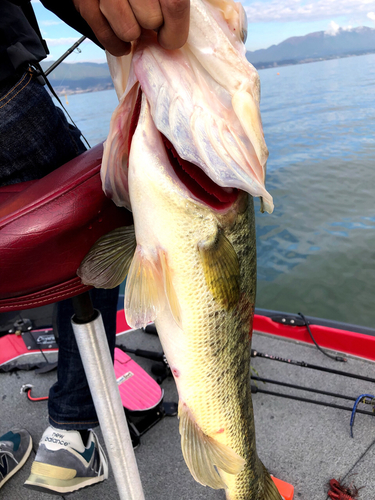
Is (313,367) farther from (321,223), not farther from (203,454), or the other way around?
(321,223)

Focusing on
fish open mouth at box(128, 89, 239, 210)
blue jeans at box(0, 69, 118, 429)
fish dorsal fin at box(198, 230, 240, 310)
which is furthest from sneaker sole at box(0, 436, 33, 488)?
fish open mouth at box(128, 89, 239, 210)

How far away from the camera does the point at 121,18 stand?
27.3 inches

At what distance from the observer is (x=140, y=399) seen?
226cm

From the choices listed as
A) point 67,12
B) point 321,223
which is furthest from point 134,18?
point 321,223

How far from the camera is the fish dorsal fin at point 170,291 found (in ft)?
3.06

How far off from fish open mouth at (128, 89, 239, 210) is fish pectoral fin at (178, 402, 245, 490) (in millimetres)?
668

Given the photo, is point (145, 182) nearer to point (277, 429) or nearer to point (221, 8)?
point (221, 8)

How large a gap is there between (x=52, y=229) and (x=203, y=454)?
826mm

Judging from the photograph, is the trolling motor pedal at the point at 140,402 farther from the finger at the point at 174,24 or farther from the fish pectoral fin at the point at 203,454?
the finger at the point at 174,24

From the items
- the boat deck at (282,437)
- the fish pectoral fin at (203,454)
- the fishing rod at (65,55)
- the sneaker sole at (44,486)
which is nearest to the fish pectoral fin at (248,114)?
the fish pectoral fin at (203,454)

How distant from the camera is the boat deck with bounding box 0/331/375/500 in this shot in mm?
1894

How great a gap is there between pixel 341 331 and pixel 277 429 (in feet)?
2.78

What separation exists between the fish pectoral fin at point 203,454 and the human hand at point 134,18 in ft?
3.33

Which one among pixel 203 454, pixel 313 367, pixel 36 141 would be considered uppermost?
pixel 36 141
